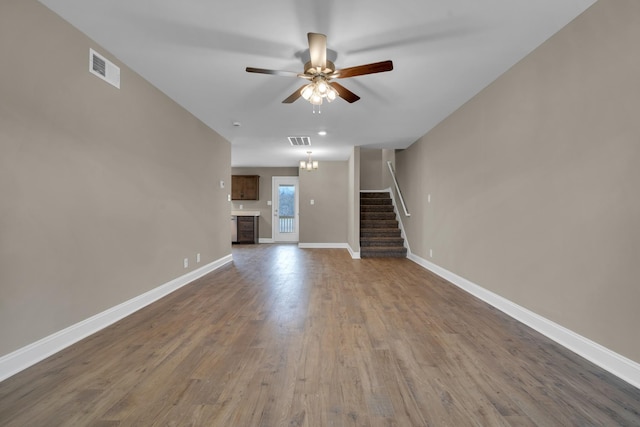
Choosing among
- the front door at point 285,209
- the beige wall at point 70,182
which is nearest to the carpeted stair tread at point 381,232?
the front door at point 285,209

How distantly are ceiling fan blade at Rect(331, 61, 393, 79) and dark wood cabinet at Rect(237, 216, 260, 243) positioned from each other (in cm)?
727

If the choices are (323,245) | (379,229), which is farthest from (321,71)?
(323,245)

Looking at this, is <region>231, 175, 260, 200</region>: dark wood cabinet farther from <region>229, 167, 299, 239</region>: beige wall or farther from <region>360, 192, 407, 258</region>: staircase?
<region>360, 192, 407, 258</region>: staircase

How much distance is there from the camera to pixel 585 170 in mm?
2184

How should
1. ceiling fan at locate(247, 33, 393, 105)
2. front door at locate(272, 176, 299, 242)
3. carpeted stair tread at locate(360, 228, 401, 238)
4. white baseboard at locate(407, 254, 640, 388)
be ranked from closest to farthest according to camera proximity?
white baseboard at locate(407, 254, 640, 388) → ceiling fan at locate(247, 33, 393, 105) → carpeted stair tread at locate(360, 228, 401, 238) → front door at locate(272, 176, 299, 242)

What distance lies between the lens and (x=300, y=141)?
6.27 m

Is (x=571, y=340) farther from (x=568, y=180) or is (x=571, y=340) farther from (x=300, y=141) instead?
(x=300, y=141)

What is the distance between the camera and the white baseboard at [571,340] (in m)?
1.84

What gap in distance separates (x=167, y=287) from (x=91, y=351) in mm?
1562

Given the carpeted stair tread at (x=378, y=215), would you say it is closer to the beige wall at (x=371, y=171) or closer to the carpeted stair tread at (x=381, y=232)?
the carpeted stair tread at (x=381, y=232)

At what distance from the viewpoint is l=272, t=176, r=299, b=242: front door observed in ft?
32.5

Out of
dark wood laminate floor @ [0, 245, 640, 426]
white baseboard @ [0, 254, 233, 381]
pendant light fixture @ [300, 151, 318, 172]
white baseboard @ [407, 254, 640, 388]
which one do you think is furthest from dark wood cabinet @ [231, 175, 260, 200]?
white baseboard @ [407, 254, 640, 388]

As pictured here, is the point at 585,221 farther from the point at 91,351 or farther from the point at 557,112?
Result: the point at 91,351

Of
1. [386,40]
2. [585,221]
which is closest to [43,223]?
[386,40]
